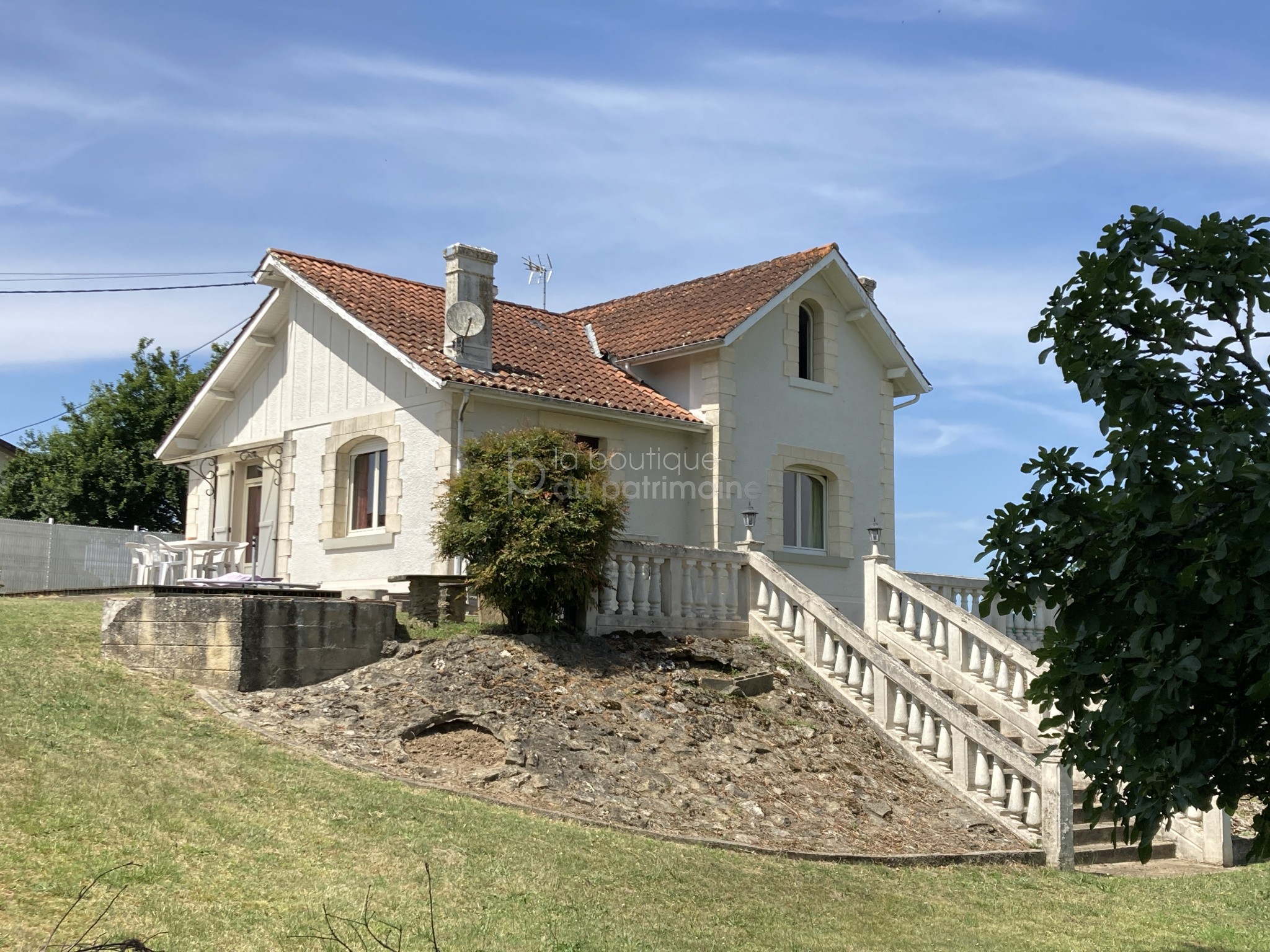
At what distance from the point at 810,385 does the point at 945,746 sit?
9.28 meters

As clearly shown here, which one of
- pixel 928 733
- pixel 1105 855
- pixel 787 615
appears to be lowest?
pixel 1105 855

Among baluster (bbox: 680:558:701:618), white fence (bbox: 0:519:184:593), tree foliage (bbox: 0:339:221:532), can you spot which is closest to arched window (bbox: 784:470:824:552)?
baluster (bbox: 680:558:701:618)

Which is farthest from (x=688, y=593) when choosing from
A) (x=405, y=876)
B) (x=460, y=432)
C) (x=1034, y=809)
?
(x=405, y=876)

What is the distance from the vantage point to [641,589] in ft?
51.8

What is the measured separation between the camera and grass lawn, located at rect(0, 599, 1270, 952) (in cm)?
736

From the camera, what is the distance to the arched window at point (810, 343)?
2192 cm

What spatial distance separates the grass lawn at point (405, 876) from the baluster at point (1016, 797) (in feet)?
3.33

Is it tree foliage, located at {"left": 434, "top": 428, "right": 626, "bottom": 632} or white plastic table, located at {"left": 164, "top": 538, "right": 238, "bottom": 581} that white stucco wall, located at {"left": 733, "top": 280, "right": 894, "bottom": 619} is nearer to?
tree foliage, located at {"left": 434, "top": 428, "right": 626, "bottom": 632}

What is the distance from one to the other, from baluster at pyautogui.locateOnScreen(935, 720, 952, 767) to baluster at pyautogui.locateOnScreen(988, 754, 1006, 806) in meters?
0.70

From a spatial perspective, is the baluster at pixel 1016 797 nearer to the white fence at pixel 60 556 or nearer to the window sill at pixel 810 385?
the window sill at pixel 810 385

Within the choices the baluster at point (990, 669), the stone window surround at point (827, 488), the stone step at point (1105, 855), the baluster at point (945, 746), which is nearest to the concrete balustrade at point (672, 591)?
the baluster at point (990, 669)

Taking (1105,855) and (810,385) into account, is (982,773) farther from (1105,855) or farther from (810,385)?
(810,385)

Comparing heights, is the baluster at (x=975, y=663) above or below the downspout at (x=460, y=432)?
below

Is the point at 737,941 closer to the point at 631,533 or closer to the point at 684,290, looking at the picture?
the point at 631,533
